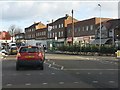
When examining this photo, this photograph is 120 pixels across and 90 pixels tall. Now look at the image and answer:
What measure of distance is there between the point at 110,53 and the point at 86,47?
802 centimetres

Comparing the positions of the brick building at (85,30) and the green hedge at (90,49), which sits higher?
the brick building at (85,30)

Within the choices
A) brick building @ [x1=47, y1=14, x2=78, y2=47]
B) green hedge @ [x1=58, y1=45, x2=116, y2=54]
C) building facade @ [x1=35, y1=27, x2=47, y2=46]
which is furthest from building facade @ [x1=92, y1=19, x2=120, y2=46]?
building facade @ [x1=35, y1=27, x2=47, y2=46]

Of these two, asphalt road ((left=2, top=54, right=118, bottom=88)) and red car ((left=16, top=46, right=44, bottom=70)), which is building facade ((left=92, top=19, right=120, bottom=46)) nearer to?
red car ((left=16, top=46, right=44, bottom=70))

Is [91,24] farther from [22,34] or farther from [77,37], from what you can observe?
[22,34]

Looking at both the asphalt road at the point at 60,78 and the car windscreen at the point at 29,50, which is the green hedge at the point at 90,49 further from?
the asphalt road at the point at 60,78

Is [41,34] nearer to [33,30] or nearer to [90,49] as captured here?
[33,30]

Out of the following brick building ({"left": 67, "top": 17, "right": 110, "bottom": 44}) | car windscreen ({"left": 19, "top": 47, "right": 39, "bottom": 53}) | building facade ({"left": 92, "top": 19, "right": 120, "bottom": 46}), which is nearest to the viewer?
car windscreen ({"left": 19, "top": 47, "right": 39, "bottom": 53})

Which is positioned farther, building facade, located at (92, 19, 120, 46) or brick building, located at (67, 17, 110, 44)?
brick building, located at (67, 17, 110, 44)

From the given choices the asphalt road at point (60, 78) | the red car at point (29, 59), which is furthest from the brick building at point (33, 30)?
the asphalt road at point (60, 78)

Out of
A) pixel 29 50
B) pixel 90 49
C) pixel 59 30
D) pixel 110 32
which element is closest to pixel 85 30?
pixel 110 32

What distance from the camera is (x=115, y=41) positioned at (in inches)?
2623

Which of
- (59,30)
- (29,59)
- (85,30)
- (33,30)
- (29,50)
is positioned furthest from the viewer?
(33,30)

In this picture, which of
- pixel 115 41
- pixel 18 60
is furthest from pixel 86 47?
pixel 18 60

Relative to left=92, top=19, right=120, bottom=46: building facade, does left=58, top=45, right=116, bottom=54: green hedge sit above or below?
below
